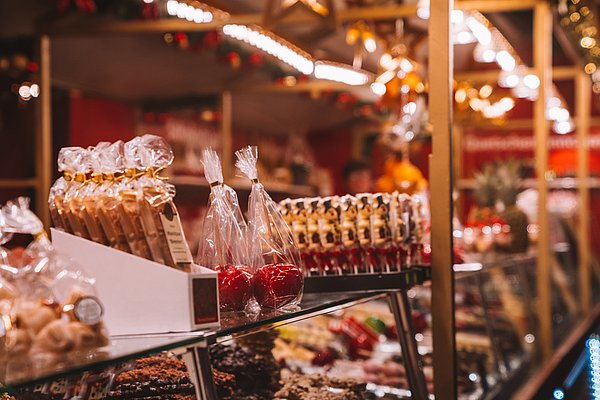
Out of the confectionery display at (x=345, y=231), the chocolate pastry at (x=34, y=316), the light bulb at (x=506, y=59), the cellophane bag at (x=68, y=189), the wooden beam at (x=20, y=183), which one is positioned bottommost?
the chocolate pastry at (x=34, y=316)

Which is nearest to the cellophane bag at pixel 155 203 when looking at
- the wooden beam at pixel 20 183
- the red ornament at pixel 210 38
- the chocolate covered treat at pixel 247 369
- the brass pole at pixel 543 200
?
the chocolate covered treat at pixel 247 369

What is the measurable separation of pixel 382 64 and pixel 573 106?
24.0 ft

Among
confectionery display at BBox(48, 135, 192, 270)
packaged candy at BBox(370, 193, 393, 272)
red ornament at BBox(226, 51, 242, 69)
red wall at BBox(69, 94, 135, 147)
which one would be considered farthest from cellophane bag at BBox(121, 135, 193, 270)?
red ornament at BBox(226, 51, 242, 69)

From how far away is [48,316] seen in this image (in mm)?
1423

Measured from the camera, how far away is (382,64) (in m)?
5.41

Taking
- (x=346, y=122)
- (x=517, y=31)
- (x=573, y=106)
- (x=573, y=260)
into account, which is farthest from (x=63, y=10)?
(x=573, y=106)

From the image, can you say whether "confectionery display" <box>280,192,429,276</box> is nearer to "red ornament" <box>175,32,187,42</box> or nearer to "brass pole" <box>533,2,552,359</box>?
"brass pole" <box>533,2,552,359</box>

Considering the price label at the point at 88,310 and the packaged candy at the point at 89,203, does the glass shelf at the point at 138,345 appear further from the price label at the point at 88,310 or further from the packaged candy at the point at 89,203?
the packaged candy at the point at 89,203

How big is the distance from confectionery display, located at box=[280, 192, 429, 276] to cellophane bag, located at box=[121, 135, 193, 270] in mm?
863

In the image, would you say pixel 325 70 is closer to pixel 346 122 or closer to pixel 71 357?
pixel 346 122

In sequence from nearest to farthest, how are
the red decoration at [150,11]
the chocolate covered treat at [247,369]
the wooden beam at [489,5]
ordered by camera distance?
the chocolate covered treat at [247,369], the wooden beam at [489,5], the red decoration at [150,11]

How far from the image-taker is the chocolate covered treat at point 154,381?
206 centimetres

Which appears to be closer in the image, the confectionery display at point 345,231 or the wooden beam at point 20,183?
the confectionery display at point 345,231

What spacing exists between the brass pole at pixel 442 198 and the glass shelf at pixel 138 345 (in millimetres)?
533
